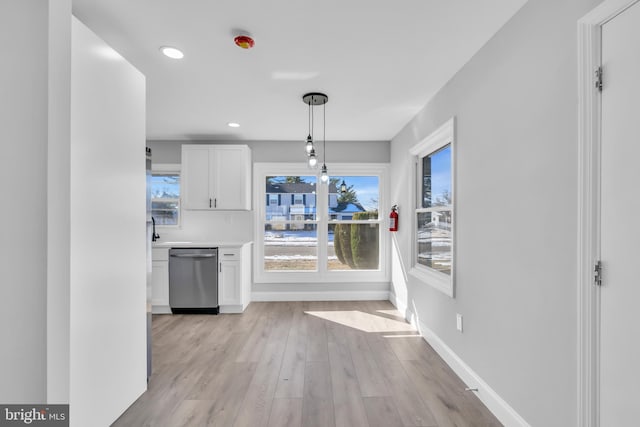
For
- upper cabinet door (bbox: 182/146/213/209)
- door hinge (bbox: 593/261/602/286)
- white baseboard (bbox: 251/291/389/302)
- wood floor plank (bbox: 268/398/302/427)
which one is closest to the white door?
door hinge (bbox: 593/261/602/286)

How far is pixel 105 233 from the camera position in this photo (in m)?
1.64

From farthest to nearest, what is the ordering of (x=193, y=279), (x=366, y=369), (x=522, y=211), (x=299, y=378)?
(x=193, y=279), (x=366, y=369), (x=299, y=378), (x=522, y=211)

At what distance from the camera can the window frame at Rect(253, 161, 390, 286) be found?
487 cm

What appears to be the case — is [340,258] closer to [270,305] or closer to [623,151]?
[270,305]

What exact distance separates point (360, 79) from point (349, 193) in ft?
7.99

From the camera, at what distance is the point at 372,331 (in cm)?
351

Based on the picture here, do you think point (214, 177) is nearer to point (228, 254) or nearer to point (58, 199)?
point (228, 254)

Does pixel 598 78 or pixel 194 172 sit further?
pixel 194 172

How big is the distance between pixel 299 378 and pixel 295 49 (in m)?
2.50

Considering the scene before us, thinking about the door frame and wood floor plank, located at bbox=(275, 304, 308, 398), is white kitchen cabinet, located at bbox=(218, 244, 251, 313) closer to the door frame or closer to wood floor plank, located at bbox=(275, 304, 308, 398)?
wood floor plank, located at bbox=(275, 304, 308, 398)

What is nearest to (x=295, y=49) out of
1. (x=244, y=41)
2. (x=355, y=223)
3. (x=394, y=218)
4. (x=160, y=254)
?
(x=244, y=41)

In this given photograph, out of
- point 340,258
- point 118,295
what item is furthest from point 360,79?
point 340,258

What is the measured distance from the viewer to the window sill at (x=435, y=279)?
2748 mm

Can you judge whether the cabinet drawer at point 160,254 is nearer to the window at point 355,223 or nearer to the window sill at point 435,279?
the window at point 355,223
